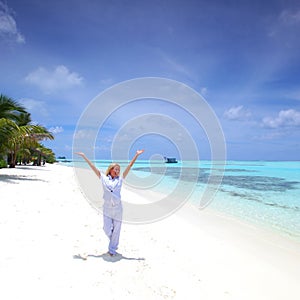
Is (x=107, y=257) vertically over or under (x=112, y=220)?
under

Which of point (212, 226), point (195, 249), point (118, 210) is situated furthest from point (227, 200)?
point (118, 210)

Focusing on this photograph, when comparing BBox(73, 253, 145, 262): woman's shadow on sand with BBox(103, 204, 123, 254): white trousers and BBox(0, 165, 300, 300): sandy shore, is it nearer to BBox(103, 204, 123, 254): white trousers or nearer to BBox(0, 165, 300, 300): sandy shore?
BBox(0, 165, 300, 300): sandy shore

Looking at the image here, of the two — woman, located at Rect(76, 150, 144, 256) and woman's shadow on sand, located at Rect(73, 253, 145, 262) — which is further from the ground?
woman, located at Rect(76, 150, 144, 256)

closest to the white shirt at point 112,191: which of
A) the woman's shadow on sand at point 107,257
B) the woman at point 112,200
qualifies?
the woman at point 112,200

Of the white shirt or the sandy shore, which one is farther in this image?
the white shirt

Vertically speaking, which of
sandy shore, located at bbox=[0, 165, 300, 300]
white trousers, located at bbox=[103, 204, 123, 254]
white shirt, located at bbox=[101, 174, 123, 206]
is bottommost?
sandy shore, located at bbox=[0, 165, 300, 300]

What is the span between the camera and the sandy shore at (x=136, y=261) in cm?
335

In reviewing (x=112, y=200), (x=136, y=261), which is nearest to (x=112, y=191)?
(x=112, y=200)

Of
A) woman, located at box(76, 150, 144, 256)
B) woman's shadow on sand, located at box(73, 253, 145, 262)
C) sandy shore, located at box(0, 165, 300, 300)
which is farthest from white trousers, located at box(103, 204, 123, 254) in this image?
sandy shore, located at box(0, 165, 300, 300)

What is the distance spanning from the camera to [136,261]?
14.2 ft

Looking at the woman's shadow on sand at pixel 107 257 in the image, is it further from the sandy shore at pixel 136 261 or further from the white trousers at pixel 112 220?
the white trousers at pixel 112 220

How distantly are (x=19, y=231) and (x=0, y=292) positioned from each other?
235 centimetres

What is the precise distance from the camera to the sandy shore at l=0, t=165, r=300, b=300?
335 centimetres

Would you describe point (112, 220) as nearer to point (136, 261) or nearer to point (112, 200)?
point (112, 200)
